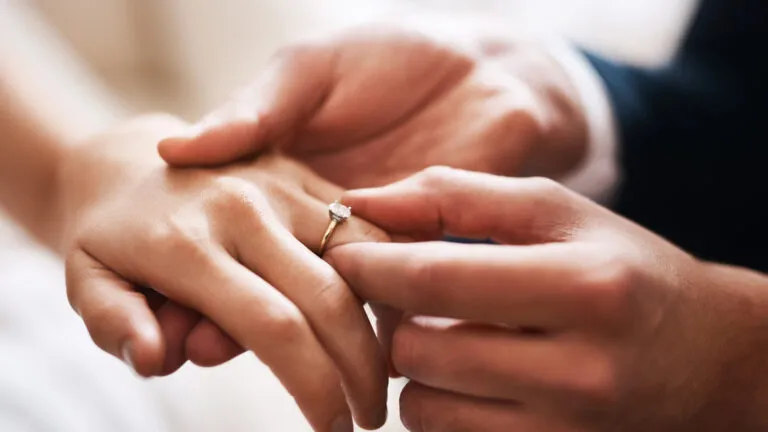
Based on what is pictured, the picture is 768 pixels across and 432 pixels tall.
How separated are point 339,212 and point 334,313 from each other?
94 mm

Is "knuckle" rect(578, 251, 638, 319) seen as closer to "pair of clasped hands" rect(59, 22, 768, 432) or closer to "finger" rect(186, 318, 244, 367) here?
"pair of clasped hands" rect(59, 22, 768, 432)

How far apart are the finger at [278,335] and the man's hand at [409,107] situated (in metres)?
0.17

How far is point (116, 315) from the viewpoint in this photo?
443mm

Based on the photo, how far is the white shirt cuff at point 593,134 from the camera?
76cm

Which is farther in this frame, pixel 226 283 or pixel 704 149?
pixel 704 149

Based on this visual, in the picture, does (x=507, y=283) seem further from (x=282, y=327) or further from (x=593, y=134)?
(x=593, y=134)

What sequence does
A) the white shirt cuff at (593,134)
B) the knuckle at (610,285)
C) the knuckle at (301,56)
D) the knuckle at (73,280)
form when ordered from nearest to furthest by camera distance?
the knuckle at (610,285) → the knuckle at (73,280) → the knuckle at (301,56) → the white shirt cuff at (593,134)

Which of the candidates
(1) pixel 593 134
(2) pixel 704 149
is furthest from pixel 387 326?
(2) pixel 704 149

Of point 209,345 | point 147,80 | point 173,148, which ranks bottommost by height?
point 147,80

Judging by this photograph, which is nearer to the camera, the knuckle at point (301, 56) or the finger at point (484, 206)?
the finger at point (484, 206)

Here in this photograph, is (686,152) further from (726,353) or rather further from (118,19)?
(118,19)

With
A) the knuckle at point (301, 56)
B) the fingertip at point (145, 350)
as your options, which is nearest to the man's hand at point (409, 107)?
the knuckle at point (301, 56)

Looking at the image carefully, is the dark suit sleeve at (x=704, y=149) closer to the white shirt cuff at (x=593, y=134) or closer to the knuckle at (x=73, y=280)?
the white shirt cuff at (x=593, y=134)

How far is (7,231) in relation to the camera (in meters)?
0.90
